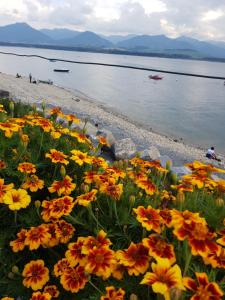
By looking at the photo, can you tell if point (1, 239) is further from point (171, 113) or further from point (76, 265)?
point (171, 113)

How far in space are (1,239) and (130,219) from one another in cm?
123

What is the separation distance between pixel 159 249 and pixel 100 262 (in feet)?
1.28

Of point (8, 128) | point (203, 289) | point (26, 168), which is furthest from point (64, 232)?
point (8, 128)

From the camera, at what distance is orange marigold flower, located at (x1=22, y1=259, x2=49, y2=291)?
2480mm

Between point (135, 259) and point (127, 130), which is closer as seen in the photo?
point (135, 259)

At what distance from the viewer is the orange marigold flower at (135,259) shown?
220cm

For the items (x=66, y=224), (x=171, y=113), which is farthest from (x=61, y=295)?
(x=171, y=113)

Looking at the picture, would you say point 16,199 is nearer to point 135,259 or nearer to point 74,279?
point 74,279

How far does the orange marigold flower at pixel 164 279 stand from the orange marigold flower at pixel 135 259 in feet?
0.69

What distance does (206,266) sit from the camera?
8.23ft

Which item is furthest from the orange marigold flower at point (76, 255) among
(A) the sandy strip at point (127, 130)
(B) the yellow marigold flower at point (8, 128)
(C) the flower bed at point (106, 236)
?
(A) the sandy strip at point (127, 130)

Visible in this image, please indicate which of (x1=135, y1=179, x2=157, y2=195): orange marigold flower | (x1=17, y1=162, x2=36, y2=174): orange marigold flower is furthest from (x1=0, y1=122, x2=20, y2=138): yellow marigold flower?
(x1=135, y1=179, x2=157, y2=195): orange marigold flower

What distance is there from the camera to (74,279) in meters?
2.38

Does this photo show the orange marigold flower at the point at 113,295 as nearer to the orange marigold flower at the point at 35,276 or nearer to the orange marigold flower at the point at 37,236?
the orange marigold flower at the point at 35,276
